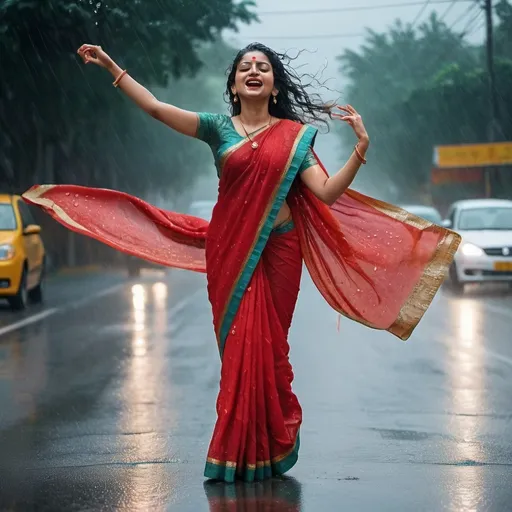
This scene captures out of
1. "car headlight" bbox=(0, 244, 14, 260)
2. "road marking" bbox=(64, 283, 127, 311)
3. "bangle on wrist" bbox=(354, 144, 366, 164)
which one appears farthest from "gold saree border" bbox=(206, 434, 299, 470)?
"road marking" bbox=(64, 283, 127, 311)

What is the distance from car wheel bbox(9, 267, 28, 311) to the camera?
1823 centimetres

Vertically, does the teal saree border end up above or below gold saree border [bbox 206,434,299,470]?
above

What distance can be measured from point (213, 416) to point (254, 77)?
293 centimetres

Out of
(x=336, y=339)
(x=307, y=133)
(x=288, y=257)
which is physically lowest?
(x=336, y=339)

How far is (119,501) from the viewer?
554 cm

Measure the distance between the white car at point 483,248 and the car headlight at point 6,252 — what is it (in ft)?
24.5

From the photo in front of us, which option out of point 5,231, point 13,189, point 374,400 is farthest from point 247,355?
point 13,189

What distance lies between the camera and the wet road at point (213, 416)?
5711 mm

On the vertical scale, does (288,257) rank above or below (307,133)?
below

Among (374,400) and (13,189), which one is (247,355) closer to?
(374,400)

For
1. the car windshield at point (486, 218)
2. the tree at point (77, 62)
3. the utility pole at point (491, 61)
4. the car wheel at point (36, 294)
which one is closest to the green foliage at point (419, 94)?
the utility pole at point (491, 61)

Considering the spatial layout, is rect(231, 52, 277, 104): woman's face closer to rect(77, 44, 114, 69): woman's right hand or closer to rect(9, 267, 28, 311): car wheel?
rect(77, 44, 114, 69): woman's right hand

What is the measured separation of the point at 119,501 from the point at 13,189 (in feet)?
96.0

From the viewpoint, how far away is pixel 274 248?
19.9 feet
